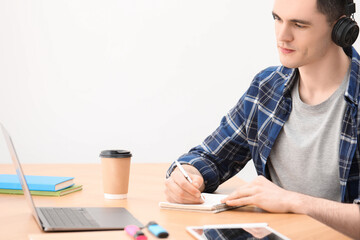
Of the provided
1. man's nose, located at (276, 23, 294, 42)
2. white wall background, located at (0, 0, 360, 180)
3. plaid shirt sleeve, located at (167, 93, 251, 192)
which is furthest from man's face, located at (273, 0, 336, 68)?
white wall background, located at (0, 0, 360, 180)

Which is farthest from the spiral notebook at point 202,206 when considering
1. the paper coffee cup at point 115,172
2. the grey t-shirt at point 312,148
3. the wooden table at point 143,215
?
the grey t-shirt at point 312,148

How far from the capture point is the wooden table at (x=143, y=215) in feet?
3.44

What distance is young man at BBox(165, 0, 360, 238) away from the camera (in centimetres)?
150

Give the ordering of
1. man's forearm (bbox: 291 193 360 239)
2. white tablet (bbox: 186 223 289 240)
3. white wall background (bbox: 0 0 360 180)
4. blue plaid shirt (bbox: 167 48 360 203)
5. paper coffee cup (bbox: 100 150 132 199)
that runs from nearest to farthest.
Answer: white tablet (bbox: 186 223 289 240), man's forearm (bbox: 291 193 360 239), paper coffee cup (bbox: 100 150 132 199), blue plaid shirt (bbox: 167 48 360 203), white wall background (bbox: 0 0 360 180)

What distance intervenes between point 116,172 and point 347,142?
678 mm

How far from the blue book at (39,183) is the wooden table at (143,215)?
0.11 ft

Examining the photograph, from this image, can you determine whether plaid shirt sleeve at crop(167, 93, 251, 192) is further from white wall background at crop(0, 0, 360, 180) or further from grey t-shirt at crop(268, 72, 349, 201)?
white wall background at crop(0, 0, 360, 180)

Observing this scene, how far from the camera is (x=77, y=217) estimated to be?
3.78ft

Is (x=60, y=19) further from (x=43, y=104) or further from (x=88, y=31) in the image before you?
(x=43, y=104)

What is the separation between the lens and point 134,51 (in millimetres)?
3578

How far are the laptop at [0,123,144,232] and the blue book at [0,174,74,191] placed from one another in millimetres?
184

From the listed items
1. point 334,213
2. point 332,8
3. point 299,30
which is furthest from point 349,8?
point 334,213

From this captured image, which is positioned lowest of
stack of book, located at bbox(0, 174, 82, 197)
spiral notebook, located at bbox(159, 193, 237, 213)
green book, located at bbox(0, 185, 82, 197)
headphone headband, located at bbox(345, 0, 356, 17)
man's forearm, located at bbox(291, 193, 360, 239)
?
man's forearm, located at bbox(291, 193, 360, 239)

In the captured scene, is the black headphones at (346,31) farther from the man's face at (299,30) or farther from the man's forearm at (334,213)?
the man's forearm at (334,213)
